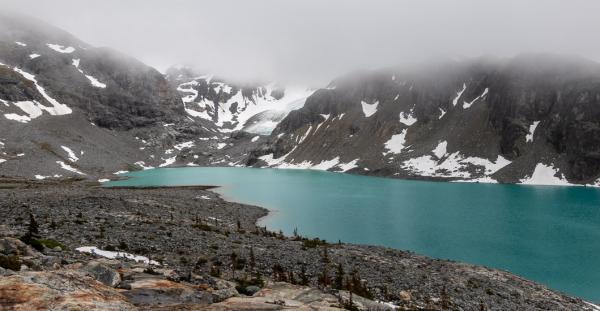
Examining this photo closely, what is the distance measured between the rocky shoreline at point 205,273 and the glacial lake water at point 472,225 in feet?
36.4

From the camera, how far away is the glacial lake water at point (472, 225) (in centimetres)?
4800

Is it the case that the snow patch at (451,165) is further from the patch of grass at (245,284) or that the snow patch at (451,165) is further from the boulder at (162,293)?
the boulder at (162,293)

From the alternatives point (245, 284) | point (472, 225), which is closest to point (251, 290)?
point (245, 284)

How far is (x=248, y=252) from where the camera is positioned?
34344mm

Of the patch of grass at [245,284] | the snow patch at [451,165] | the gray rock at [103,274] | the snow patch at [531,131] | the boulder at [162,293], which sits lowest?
the patch of grass at [245,284]

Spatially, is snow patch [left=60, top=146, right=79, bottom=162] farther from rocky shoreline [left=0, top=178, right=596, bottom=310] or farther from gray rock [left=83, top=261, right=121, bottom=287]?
gray rock [left=83, top=261, right=121, bottom=287]

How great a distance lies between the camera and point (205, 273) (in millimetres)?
25844

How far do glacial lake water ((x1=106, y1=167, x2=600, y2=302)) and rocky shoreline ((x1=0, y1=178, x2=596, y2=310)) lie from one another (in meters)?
11.1

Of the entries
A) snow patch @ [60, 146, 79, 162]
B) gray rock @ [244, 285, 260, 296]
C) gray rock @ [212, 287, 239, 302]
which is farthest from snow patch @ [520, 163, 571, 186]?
snow patch @ [60, 146, 79, 162]

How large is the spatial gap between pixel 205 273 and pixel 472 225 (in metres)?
55.4

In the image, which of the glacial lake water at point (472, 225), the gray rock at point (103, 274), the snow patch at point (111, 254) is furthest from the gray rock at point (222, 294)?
the glacial lake water at point (472, 225)

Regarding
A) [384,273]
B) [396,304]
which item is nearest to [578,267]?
[384,273]

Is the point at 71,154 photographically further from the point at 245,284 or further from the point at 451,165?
the point at 245,284

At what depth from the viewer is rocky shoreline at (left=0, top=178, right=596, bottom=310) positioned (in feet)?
43.4
